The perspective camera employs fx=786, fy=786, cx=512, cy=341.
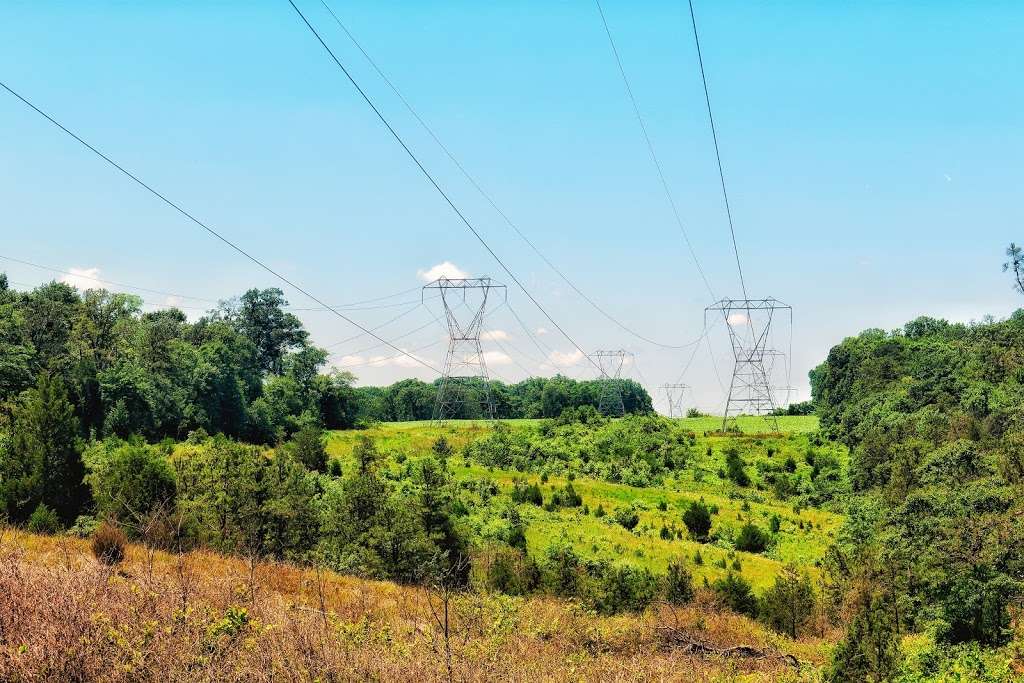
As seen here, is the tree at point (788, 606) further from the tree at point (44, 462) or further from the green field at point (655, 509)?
the tree at point (44, 462)

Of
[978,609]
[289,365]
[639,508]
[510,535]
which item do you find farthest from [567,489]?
[289,365]

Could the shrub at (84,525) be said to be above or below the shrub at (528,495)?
above

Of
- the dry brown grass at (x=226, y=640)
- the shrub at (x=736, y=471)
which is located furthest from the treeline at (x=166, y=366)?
the shrub at (x=736, y=471)

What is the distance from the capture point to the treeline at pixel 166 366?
65625 millimetres

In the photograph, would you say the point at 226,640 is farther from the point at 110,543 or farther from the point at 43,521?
the point at 43,521

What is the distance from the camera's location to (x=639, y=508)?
56844mm

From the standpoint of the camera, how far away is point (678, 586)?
111 feet

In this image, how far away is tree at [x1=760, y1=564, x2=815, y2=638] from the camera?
1254 inches

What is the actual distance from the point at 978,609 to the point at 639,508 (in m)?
30.6

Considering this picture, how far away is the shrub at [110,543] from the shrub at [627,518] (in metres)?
37.6

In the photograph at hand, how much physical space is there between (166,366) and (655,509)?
51.2 metres

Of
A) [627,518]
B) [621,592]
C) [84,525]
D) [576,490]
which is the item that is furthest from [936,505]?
[84,525]

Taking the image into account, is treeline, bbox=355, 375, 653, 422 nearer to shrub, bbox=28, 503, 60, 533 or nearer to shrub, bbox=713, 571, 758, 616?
shrub, bbox=713, 571, 758, 616

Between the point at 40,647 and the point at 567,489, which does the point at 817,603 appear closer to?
the point at 567,489
